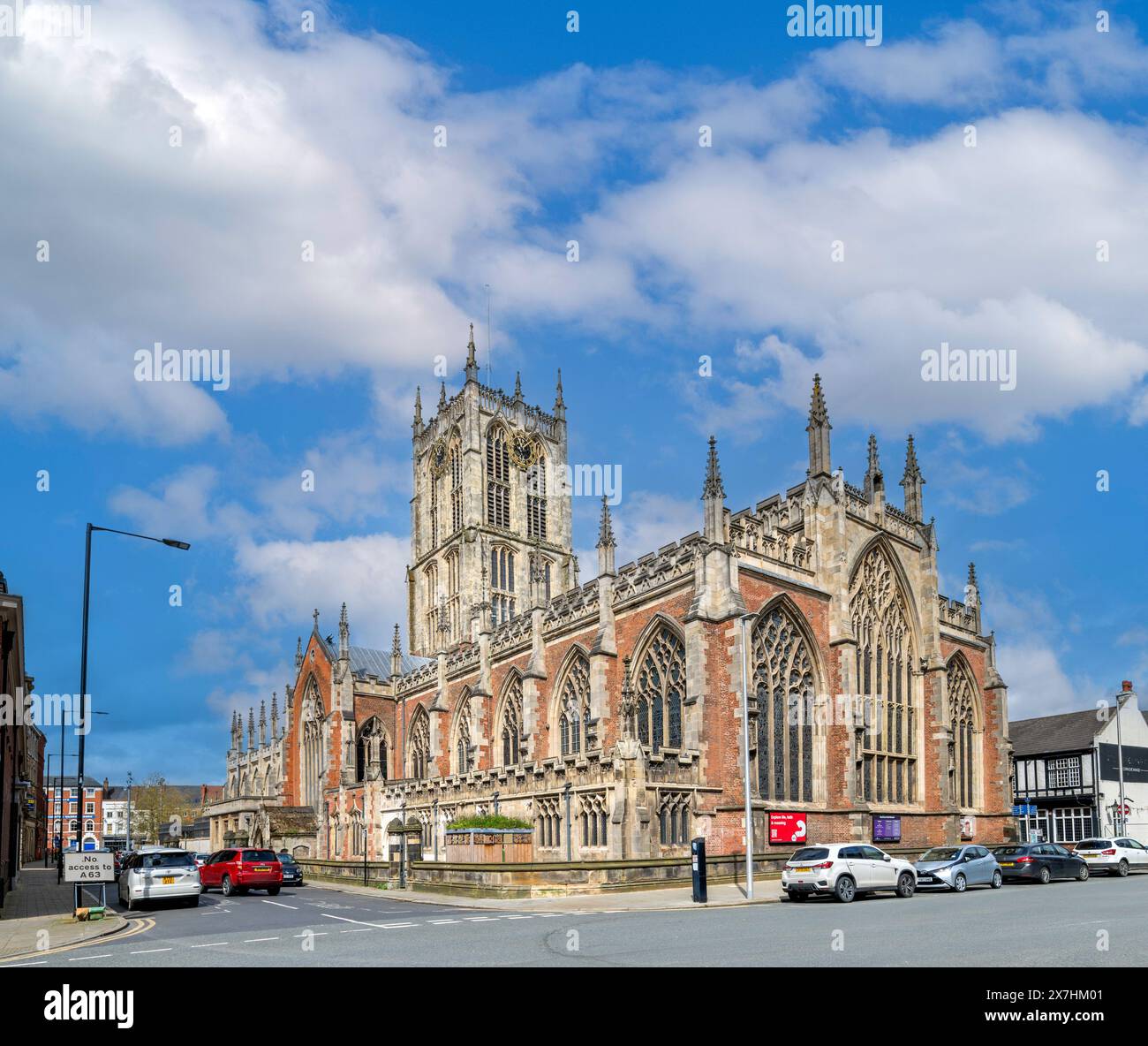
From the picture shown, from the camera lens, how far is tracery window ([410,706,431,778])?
62531mm

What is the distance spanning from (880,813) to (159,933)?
28.6 meters

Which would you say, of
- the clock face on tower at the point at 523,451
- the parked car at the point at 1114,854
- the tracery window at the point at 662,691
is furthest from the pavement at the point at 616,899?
the clock face on tower at the point at 523,451

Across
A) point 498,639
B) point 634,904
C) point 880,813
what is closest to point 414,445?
point 498,639

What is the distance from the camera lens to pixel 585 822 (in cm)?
3459

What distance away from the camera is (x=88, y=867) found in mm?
23719

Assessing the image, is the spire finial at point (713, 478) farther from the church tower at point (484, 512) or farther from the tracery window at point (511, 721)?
the church tower at point (484, 512)

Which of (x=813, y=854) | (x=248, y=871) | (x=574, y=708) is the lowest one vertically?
(x=248, y=871)

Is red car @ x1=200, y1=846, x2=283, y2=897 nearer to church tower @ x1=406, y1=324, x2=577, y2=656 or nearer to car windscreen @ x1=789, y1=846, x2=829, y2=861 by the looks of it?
car windscreen @ x1=789, y1=846, x2=829, y2=861

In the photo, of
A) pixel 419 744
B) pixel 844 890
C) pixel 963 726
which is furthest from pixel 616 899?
pixel 419 744

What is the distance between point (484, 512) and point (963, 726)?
137 feet

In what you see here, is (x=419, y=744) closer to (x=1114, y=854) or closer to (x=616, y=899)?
→ (x=616, y=899)

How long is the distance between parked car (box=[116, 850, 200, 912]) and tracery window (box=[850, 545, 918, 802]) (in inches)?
950
